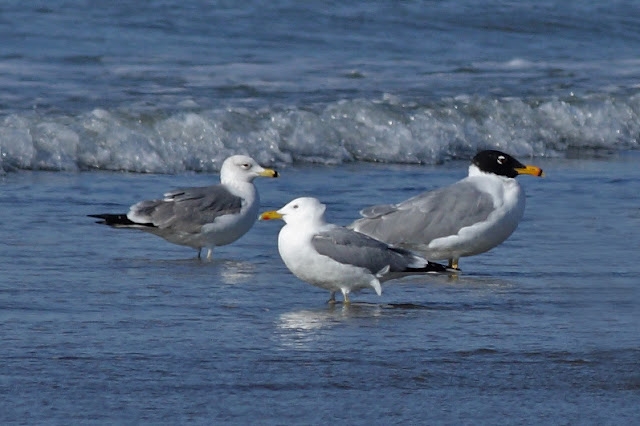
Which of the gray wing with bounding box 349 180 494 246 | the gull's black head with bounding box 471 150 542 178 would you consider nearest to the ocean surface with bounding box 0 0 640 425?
the gray wing with bounding box 349 180 494 246

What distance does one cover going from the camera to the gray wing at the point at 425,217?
8.09 meters

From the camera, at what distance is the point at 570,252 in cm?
823

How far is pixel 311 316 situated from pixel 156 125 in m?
5.97

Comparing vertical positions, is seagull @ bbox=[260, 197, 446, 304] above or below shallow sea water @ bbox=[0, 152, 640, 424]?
above

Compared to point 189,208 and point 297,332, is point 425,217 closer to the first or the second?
point 189,208

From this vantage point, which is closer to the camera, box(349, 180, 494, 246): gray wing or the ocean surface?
the ocean surface

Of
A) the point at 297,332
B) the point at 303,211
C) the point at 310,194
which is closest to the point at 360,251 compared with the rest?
the point at 303,211

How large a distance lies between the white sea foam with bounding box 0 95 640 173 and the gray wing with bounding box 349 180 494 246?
3.50m

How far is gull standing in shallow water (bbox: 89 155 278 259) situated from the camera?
8266 millimetres

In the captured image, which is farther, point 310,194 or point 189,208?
point 310,194

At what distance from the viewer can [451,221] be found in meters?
8.09

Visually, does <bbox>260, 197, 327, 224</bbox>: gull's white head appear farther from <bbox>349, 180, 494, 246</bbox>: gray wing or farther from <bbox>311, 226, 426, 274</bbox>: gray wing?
<bbox>349, 180, 494, 246</bbox>: gray wing

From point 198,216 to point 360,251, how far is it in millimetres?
1547

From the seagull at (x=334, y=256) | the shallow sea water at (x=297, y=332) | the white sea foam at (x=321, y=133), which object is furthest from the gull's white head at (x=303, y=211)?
the white sea foam at (x=321, y=133)
